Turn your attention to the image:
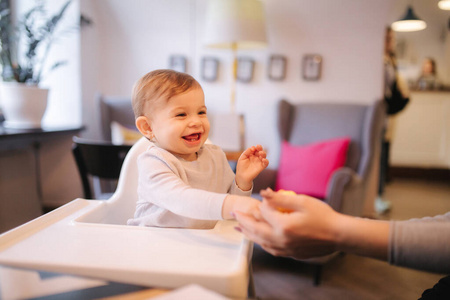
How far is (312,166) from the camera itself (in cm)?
231

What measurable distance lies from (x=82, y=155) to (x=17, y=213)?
1064mm

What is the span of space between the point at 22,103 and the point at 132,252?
1942mm

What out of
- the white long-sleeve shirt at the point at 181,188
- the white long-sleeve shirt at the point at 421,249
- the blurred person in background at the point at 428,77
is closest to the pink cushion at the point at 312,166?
the white long-sleeve shirt at the point at 181,188

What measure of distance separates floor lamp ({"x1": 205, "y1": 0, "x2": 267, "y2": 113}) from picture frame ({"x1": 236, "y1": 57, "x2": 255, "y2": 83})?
44 cm

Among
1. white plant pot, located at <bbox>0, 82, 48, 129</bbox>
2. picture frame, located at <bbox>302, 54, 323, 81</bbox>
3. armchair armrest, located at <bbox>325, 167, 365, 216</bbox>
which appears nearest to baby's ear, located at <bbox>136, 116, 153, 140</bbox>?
armchair armrest, located at <bbox>325, 167, 365, 216</bbox>

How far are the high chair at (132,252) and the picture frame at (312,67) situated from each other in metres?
2.47

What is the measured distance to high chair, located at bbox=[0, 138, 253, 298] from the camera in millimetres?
504

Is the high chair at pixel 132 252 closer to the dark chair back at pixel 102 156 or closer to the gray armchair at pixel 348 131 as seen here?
the dark chair back at pixel 102 156

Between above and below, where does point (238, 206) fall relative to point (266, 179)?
above

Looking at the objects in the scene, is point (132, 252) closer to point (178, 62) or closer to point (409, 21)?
point (178, 62)

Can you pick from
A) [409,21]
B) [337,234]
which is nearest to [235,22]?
[337,234]

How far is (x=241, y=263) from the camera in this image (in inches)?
21.2

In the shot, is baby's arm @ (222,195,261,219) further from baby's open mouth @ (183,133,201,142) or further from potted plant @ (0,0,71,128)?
potted plant @ (0,0,71,128)

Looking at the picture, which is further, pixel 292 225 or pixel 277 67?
pixel 277 67
